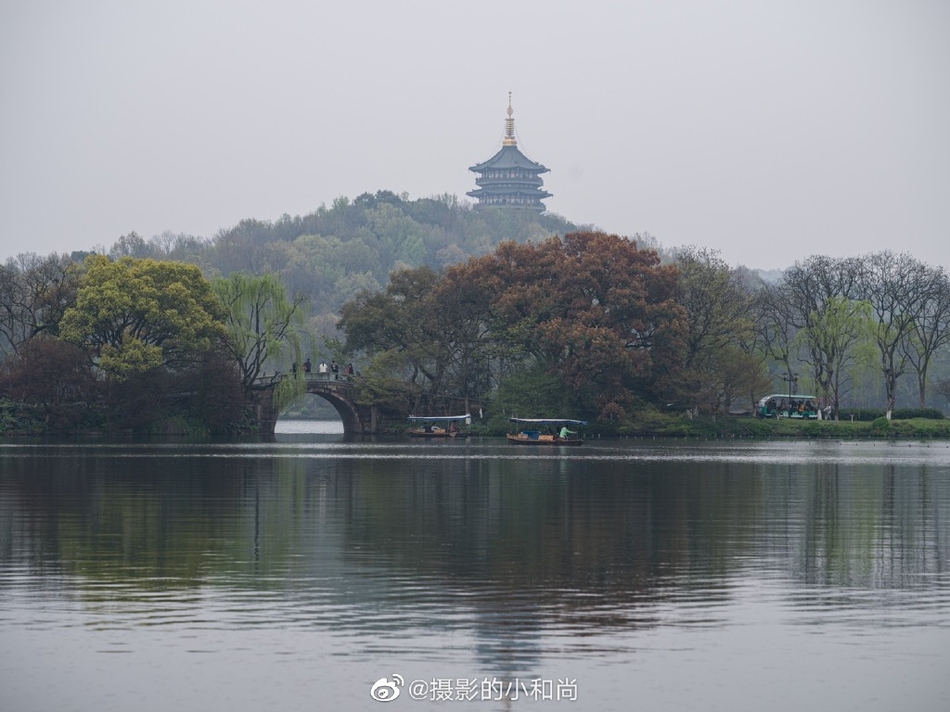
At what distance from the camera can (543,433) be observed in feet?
265

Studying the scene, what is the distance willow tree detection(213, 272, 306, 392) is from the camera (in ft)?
277

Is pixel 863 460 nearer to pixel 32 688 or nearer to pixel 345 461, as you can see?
pixel 345 461

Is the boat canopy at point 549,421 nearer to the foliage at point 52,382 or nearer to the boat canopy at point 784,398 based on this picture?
the boat canopy at point 784,398

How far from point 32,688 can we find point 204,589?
5.72 m

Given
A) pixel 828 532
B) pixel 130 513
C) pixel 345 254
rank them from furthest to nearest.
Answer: pixel 345 254
pixel 130 513
pixel 828 532

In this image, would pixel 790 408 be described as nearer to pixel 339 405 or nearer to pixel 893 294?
pixel 893 294

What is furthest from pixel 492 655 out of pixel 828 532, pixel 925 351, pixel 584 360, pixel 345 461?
pixel 925 351

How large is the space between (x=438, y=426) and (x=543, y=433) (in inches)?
366

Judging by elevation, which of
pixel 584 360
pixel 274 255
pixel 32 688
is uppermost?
pixel 274 255

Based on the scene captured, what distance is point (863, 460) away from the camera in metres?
56.6

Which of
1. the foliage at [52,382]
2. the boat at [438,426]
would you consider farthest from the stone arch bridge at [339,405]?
the foliage at [52,382]

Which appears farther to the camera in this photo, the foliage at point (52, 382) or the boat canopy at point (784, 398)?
the boat canopy at point (784, 398)

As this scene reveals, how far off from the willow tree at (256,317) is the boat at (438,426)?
8.26 metres

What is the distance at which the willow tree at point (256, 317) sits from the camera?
84375mm
